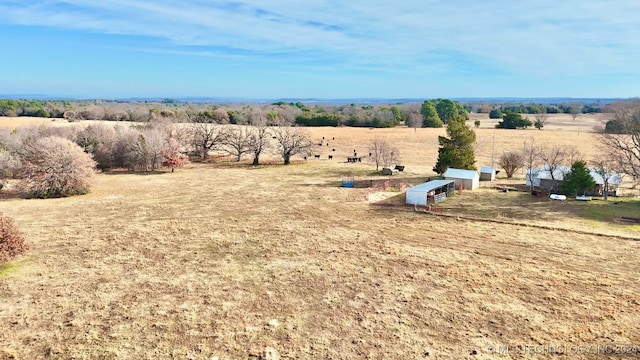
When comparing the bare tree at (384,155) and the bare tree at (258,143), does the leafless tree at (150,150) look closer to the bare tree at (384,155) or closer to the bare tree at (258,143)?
the bare tree at (258,143)

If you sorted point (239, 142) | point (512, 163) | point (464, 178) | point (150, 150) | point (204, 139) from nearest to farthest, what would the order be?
point (464, 178) < point (512, 163) < point (150, 150) < point (239, 142) < point (204, 139)

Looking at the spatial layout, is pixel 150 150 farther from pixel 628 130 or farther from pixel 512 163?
pixel 628 130

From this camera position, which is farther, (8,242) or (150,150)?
(150,150)

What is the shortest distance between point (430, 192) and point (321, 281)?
1673 centimetres

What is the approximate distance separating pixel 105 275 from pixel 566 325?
17.9 m

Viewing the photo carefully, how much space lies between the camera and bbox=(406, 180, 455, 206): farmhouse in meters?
28.7

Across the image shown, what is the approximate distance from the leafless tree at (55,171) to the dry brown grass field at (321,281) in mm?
2572

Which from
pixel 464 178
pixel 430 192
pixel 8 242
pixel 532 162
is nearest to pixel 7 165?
pixel 8 242

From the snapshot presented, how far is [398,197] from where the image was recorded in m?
31.7

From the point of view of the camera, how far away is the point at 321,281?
16.6 m

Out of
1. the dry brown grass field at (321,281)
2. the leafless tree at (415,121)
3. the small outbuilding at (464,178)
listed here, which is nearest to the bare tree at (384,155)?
the small outbuilding at (464,178)

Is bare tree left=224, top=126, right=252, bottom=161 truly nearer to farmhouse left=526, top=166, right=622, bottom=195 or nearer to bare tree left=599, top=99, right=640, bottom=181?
farmhouse left=526, top=166, right=622, bottom=195

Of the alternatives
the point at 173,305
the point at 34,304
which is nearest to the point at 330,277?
the point at 173,305

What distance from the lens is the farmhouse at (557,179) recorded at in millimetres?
31641
